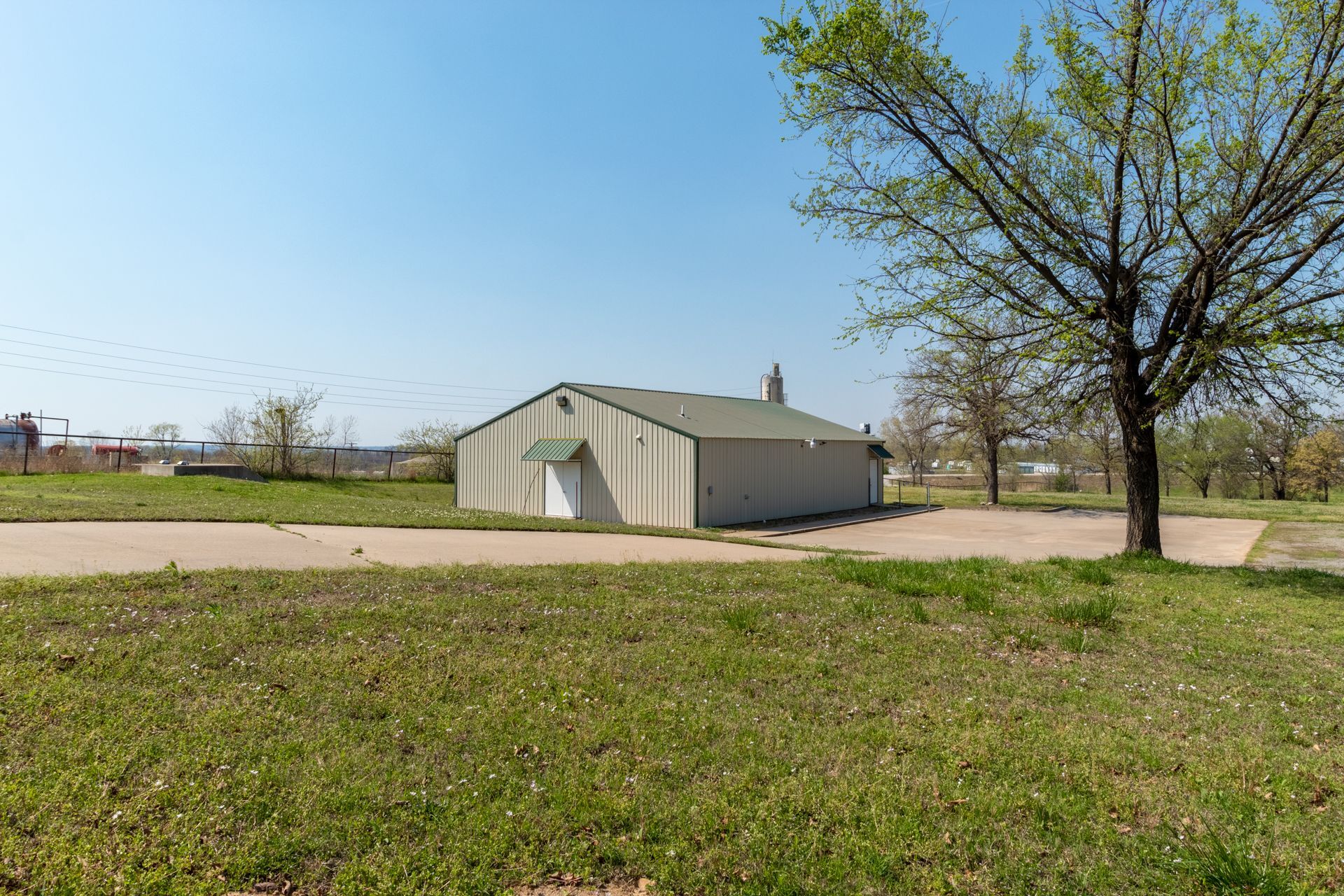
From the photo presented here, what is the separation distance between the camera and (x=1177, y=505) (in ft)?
109

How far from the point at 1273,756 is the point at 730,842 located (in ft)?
11.8

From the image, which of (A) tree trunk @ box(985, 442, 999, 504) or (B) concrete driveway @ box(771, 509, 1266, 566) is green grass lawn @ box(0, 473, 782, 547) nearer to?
(B) concrete driveway @ box(771, 509, 1266, 566)

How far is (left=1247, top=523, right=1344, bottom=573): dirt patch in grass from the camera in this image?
48.3 ft

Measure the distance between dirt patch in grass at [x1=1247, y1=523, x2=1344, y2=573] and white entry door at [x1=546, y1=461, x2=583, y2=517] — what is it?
719 inches

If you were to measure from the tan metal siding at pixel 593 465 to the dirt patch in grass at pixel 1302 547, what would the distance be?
1373cm

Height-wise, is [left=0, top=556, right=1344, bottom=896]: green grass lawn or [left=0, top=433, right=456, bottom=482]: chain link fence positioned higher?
[left=0, top=433, right=456, bottom=482]: chain link fence


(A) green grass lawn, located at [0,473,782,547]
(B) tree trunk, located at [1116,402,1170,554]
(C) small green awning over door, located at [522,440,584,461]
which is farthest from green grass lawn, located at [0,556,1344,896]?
(C) small green awning over door, located at [522,440,584,461]

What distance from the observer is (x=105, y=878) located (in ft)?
9.94

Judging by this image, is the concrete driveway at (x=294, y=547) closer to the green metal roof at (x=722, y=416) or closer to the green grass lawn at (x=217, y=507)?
the green grass lawn at (x=217, y=507)

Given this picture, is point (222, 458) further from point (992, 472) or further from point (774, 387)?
point (992, 472)

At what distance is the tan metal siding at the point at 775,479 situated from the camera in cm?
2275

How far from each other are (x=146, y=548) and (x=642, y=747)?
9.59 meters

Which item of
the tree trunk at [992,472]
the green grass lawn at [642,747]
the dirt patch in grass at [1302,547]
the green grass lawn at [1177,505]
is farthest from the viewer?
the tree trunk at [992,472]

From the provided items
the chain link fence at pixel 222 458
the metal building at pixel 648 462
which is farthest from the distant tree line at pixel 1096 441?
the chain link fence at pixel 222 458
